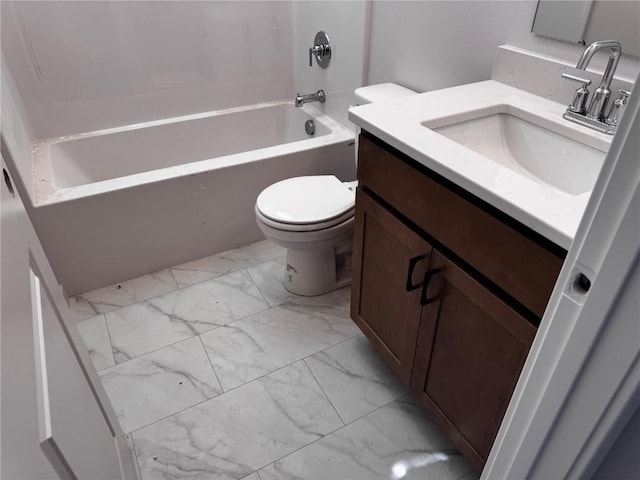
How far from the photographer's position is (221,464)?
139 cm

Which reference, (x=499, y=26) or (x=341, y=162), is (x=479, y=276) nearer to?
(x=499, y=26)

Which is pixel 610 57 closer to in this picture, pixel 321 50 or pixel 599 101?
pixel 599 101

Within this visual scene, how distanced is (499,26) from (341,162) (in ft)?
3.37

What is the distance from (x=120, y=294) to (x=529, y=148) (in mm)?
1697

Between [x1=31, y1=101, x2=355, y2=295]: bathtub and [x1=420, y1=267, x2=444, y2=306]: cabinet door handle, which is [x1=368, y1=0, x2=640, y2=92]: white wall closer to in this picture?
[x1=31, y1=101, x2=355, y2=295]: bathtub

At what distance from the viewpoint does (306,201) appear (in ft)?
5.92

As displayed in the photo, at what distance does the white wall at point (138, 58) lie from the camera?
6.92 feet

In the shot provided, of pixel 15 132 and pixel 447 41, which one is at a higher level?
pixel 447 41

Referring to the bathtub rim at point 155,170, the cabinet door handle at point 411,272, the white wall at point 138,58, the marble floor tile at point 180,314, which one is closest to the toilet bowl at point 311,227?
the marble floor tile at point 180,314

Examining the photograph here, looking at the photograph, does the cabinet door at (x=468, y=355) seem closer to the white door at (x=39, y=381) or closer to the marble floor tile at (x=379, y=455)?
the marble floor tile at (x=379, y=455)

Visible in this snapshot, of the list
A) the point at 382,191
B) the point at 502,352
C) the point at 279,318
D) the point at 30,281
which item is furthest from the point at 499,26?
the point at 30,281

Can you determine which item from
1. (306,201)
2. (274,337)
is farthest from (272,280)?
(306,201)

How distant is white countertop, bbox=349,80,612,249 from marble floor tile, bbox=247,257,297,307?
0.98 m

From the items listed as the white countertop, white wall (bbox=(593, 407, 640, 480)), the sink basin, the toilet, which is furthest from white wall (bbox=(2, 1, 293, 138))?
white wall (bbox=(593, 407, 640, 480))
